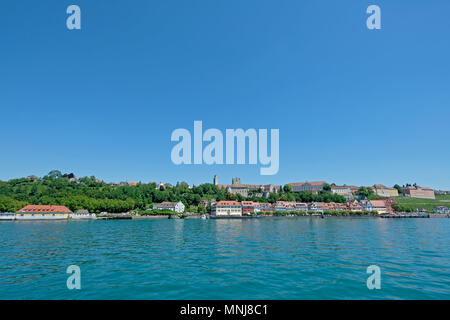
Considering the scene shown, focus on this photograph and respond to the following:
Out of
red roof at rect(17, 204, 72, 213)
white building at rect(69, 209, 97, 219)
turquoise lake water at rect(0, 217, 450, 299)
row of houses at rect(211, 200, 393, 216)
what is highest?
turquoise lake water at rect(0, 217, 450, 299)

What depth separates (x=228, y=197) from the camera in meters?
177

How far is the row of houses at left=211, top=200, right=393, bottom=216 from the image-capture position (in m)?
136

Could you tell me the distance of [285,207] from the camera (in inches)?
6088

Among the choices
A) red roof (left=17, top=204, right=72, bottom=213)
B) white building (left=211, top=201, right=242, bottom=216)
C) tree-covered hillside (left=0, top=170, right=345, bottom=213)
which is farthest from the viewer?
white building (left=211, top=201, right=242, bottom=216)

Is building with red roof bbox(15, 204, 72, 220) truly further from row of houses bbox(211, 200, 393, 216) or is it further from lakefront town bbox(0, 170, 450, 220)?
row of houses bbox(211, 200, 393, 216)

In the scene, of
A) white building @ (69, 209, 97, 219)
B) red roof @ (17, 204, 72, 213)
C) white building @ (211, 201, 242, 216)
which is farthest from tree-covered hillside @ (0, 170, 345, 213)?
white building @ (211, 201, 242, 216)

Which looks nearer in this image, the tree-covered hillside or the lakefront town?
the lakefront town

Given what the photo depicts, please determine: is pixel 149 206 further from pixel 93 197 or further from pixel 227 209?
pixel 227 209

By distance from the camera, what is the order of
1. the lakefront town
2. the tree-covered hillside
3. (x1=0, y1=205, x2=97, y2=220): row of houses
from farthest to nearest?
the tree-covered hillside
the lakefront town
(x1=0, y1=205, x2=97, y2=220): row of houses

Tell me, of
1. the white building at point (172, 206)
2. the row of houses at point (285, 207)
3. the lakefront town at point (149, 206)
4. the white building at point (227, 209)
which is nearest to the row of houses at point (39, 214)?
the lakefront town at point (149, 206)

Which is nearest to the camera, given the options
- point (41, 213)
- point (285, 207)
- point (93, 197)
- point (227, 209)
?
point (41, 213)

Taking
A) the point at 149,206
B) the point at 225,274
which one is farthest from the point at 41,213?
the point at 225,274

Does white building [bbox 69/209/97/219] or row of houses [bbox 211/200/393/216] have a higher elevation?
white building [bbox 69/209/97/219]
